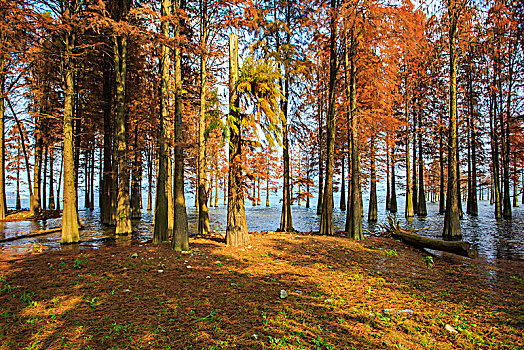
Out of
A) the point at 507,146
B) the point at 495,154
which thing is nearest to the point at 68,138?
the point at 495,154

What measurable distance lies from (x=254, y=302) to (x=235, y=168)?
515cm

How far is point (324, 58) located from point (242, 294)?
15889mm

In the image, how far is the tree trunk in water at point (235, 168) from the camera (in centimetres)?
881

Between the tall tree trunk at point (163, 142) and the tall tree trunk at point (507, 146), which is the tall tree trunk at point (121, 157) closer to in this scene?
the tall tree trunk at point (163, 142)

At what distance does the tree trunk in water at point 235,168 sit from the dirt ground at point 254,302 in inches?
52.0

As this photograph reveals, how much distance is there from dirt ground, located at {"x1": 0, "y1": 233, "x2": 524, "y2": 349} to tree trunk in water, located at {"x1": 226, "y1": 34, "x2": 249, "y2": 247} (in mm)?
1321

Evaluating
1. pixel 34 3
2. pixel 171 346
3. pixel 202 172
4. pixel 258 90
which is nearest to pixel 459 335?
pixel 171 346

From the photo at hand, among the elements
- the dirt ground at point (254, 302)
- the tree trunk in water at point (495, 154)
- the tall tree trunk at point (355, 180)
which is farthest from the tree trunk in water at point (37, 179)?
the tree trunk in water at point (495, 154)

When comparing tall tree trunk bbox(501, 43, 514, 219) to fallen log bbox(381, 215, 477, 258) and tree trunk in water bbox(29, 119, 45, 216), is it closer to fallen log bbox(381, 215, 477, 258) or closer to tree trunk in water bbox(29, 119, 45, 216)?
fallen log bbox(381, 215, 477, 258)

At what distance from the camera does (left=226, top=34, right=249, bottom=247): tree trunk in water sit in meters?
8.81

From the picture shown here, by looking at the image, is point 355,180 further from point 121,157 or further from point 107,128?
point 107,128

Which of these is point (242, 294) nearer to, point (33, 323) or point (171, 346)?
point (171, 346)

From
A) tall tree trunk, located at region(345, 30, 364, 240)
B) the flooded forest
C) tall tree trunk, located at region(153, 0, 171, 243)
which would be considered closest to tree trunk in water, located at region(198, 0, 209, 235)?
the flooded forest

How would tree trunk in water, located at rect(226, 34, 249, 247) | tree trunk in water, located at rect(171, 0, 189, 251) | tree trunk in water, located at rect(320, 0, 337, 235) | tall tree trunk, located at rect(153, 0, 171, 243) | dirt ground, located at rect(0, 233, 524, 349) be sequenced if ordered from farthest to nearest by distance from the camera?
tree trunk in water, located at rect(320, 0, 337, 235) < tree trunk in water, located at rect(226, 34, 249, 247) < tall tree trunk, located at rect(153, 0, 171, 243) < tree trunk in water, located at rect(171, 0, 189, 251) < dirt ground, located at rect(0, 233, 524, 349)
